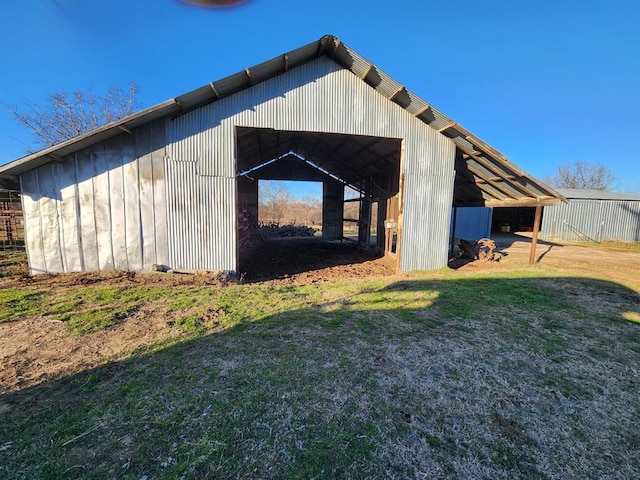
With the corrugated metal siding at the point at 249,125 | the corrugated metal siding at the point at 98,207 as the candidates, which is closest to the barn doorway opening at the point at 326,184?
the corrugated metal siding at the point at 249,125

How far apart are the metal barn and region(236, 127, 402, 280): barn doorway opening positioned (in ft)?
4.00

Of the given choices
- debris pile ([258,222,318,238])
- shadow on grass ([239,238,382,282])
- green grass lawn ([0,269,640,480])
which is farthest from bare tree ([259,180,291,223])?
green grass lawn ([0,269,640,480])

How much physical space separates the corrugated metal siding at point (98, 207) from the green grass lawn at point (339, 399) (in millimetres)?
2017

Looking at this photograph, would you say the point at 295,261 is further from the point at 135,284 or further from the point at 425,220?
the point at 135,284

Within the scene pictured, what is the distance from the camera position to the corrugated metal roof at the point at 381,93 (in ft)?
21.6

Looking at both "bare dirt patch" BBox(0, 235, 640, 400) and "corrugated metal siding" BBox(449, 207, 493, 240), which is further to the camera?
"corrugated metal siding" BBox(449, 207, 493, 240)

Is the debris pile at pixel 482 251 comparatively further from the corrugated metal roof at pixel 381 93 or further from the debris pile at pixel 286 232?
the debris pile at pixel 286 232

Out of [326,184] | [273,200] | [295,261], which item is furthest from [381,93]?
[273,200]

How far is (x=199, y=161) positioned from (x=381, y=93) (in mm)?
5493

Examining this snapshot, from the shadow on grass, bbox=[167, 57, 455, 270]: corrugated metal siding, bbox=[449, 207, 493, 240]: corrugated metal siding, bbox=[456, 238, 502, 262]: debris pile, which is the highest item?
A: bbox=[167, 57, 455, 270]: corrugated metal siding

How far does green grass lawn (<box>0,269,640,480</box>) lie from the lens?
2160 mm

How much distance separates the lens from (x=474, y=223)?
72.6ft

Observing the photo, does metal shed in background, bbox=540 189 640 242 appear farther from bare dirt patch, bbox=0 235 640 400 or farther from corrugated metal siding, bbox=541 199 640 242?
bare dirt patch, bbox=0 235 640 400

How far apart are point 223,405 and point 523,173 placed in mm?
9759
